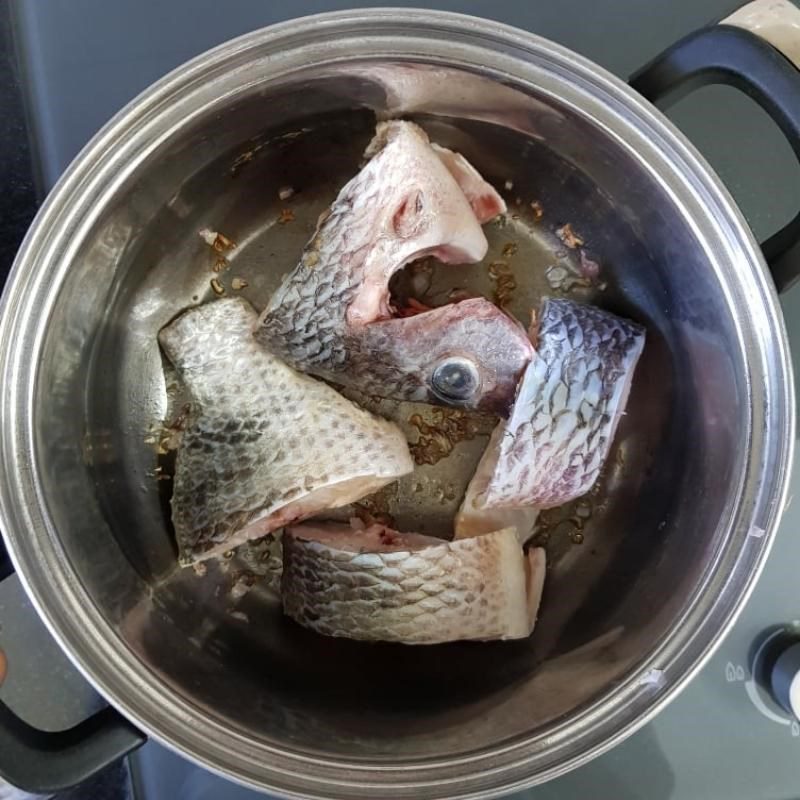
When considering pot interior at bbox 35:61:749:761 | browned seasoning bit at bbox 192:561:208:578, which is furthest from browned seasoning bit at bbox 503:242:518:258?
browned seasoning bit at bbox 192:561:208:578

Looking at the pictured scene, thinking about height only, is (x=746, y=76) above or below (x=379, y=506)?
above

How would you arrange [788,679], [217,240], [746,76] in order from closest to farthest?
1. [746,76]
2. [788,679]
3. [217,240]

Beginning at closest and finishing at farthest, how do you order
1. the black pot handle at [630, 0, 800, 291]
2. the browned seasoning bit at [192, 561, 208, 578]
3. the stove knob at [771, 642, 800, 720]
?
the black pot handle at [630, 0, 800, 291] → the stove knob at [771, 642, 800, 720] → the browned seasoning bit at [192, 561, 208, 578]

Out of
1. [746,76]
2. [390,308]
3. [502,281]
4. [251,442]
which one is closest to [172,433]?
[251,442]

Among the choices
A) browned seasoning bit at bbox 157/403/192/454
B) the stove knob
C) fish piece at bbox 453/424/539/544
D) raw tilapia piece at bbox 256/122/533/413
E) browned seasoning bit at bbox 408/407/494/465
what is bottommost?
the stove knob

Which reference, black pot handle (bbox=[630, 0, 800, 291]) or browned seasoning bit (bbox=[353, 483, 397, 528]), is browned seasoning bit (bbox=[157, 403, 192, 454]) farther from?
black pot handle (bbox=[630, 0, 800, 291])

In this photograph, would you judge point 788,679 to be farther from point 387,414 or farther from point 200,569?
point 200,569

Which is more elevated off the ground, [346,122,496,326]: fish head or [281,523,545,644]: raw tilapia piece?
[346,122,496,326]: fish head
